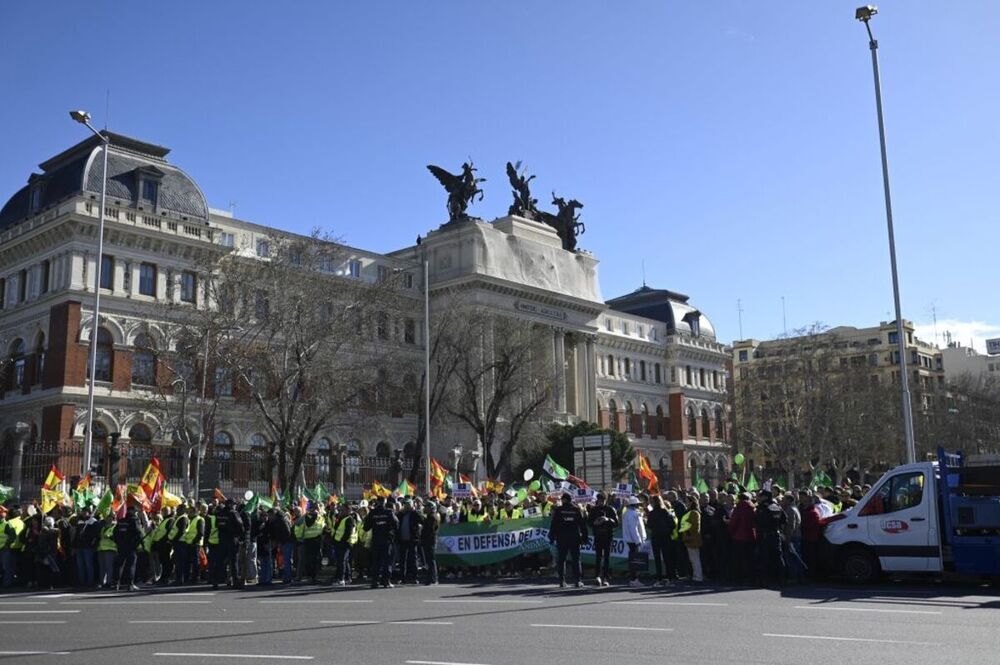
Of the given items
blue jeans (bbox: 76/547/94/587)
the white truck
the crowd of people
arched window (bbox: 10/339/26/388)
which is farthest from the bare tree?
the white truck

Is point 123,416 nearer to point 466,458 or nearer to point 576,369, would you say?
point 466,458

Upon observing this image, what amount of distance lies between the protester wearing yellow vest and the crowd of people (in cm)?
4

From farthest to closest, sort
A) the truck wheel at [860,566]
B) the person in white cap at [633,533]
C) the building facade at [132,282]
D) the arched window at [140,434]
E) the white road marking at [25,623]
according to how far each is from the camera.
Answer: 1. the arched window at [140,434]
2. the building facade at [132,282]
3. the person in white cap at [633,533]
4. the truck wheel at [860,566]
5. the white road marking at [25,623]

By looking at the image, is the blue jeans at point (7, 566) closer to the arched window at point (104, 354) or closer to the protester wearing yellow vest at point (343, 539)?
the protester wearing yellow vest at point (343, 539)

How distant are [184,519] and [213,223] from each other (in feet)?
113

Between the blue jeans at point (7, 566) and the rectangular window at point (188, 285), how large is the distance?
94.1 ft

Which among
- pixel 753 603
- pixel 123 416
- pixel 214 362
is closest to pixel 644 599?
pixel 753 603

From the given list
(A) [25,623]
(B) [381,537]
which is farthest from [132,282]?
(A) [25,623]

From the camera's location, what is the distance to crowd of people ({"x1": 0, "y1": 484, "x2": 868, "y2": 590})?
19.7 m

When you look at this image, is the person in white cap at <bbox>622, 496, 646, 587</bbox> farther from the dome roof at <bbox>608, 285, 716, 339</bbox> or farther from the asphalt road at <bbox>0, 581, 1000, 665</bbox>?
the dome roof at <bbox>608, 285, 716, 339</bbox>

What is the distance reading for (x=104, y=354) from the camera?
47.9 metres

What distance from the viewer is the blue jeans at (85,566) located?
22.4 m

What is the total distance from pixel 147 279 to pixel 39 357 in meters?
6.46

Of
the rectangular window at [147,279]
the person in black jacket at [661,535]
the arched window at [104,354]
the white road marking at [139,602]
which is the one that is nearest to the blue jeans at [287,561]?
the white road marking at [139,602]
